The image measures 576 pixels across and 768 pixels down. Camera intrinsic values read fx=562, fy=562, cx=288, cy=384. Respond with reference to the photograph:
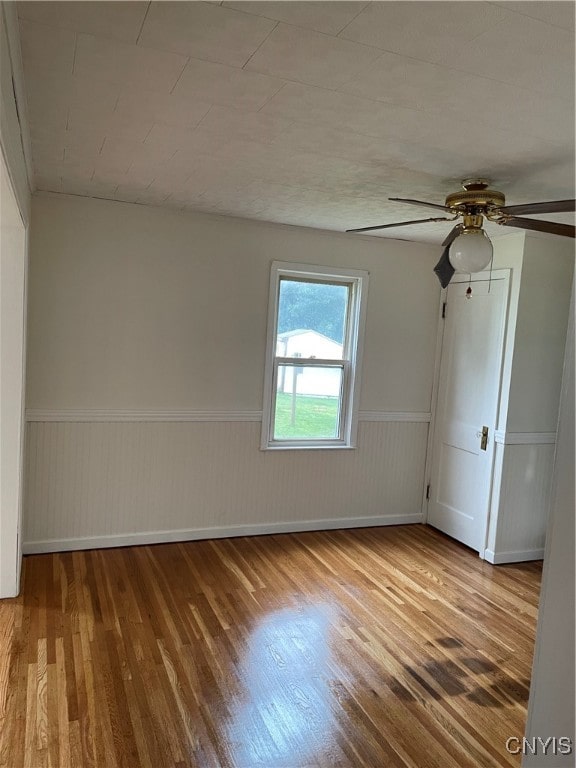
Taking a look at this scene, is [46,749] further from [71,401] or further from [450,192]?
[450,192]

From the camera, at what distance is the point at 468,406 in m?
4.47

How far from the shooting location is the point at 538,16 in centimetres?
135

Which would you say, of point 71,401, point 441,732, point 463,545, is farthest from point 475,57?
point 463,545

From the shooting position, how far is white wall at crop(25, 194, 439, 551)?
12.3 ft

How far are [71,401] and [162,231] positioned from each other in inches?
52.3

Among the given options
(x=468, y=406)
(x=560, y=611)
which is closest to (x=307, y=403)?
(x=468, y=406)

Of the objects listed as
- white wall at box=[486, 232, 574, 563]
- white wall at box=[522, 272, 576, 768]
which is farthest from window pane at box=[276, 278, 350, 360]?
white wall at box=[522, 272, 576, 768]

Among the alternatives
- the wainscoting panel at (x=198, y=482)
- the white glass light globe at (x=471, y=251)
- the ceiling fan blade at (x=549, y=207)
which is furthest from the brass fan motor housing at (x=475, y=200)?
the wainscoting panel at (x=198, y=482)

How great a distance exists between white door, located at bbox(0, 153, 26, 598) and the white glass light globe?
7.29ft

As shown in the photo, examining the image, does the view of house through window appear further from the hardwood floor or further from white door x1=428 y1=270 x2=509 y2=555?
the hardwood floor

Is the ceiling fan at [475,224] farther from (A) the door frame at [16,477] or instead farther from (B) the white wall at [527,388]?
(A) the door frame at [16,477]

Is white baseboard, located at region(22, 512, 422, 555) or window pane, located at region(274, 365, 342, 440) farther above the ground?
window pane, located at region(274, 365, 342, 440)

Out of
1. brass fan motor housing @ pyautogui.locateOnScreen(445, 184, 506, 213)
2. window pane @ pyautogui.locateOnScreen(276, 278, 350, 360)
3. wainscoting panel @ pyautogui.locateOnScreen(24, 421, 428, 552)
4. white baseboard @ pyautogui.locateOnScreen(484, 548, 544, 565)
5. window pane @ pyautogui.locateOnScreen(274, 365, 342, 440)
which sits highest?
brass fan motor housing @ pyautogui.locateOnScreen(445, 184, 506, 213)

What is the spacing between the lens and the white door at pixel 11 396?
3.04 m
